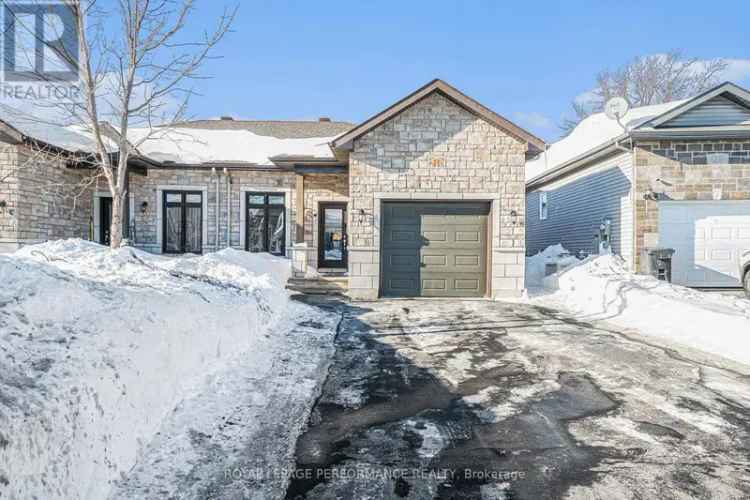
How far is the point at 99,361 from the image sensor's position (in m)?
2.79

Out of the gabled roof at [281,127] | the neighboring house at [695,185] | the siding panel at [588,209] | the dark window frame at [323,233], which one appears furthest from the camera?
the gabled roof at [281,127]

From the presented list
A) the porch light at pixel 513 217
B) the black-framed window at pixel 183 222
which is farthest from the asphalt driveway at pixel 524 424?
the black-framed window at pixel 183 222

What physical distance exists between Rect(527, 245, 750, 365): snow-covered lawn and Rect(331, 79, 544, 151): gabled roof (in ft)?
11.7

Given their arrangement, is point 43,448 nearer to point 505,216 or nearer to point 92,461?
point 92,461

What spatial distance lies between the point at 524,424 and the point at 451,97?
8787 mm

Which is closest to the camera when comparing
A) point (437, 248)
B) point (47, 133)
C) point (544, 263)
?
point (437, 248)

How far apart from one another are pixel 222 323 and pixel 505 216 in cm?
772

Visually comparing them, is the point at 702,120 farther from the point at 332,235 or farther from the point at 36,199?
the point at 36,199

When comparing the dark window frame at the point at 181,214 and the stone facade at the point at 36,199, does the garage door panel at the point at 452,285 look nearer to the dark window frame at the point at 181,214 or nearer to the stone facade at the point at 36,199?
the dark window frame at the point at 181,214

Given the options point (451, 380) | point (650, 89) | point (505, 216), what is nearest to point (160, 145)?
point (505, 216)

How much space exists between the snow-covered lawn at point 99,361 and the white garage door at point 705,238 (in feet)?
35.1

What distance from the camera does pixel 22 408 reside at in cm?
208

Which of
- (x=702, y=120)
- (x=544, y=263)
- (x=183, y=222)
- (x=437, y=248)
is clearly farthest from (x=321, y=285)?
(x=702, y=120)

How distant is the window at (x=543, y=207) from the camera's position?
19.2m
